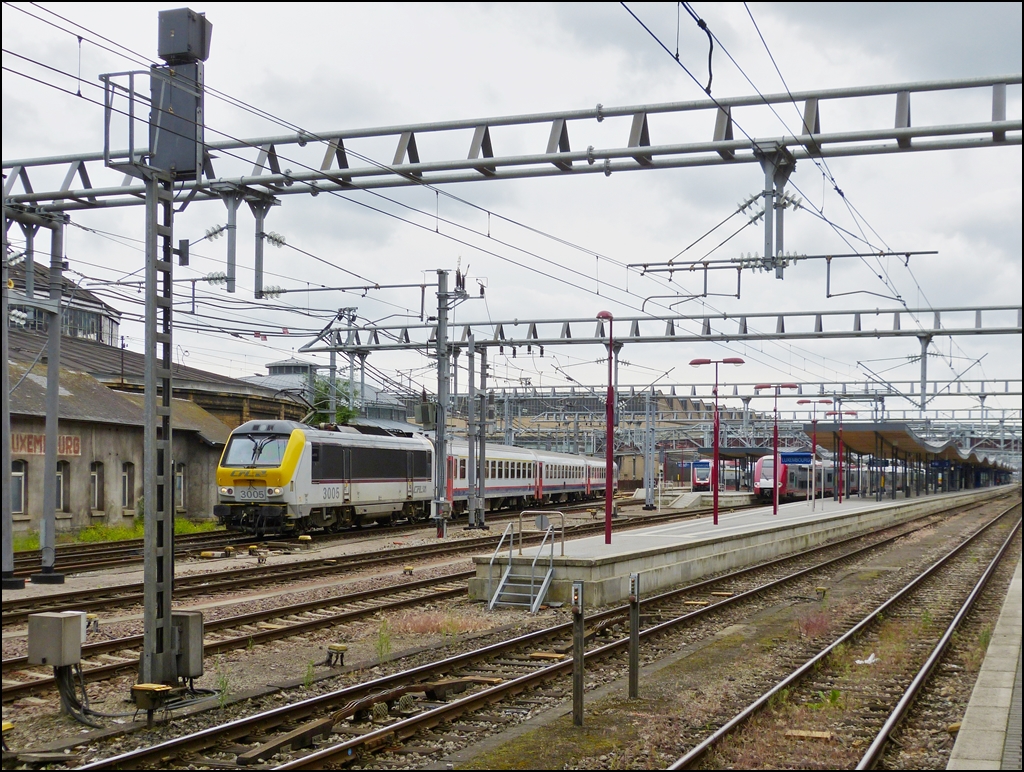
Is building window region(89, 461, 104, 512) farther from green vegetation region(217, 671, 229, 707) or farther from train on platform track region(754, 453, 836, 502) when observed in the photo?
train on platform track region(754, 453, 836, 502)

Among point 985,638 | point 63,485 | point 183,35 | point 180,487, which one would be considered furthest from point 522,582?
point 180,487

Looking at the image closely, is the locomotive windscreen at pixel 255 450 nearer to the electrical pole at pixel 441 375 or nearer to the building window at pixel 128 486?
the electrical pole at pixel 441 375

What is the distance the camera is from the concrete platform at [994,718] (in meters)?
7.61

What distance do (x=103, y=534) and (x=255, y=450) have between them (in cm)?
518

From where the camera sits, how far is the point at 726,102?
12.8 meters

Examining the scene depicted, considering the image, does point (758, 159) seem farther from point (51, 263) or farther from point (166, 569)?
point (51, 263)

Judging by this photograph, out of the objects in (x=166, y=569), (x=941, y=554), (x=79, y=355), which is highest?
(x=79, y=355)

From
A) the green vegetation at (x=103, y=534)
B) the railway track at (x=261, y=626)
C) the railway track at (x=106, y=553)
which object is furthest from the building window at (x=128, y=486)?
the railway track at (x=261, y=626)

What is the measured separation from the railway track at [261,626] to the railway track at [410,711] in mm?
2660

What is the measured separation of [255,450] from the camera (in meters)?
26.0

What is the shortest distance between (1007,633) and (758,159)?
6951 mm

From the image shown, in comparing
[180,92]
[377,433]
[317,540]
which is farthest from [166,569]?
[377,433]

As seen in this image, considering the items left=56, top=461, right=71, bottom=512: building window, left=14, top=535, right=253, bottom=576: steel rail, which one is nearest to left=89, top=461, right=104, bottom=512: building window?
left=56, top=461, right=71, bottom=512: building window

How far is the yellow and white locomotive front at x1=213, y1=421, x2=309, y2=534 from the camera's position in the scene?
83.1 feet
